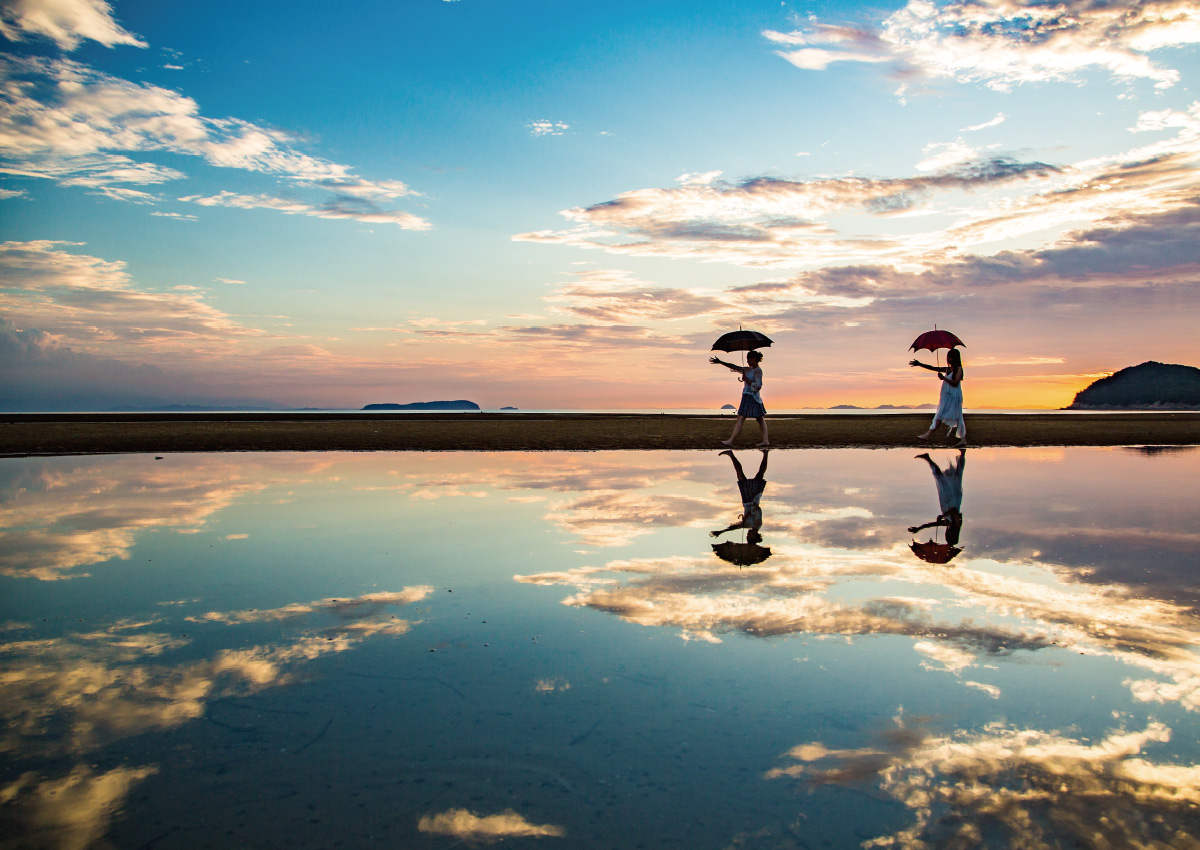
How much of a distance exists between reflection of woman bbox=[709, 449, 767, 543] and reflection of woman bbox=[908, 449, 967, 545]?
182 cm

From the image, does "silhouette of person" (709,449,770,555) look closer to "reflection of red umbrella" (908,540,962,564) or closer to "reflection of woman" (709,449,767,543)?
"reflection of woman" (709,449,767,543)

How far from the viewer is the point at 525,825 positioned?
8.44 feet

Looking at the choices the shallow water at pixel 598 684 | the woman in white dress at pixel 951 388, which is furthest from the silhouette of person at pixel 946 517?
the woman in white dress at pixel 951 388

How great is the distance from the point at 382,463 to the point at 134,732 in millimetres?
14207

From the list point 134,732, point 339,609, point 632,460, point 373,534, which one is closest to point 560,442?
point 632,460

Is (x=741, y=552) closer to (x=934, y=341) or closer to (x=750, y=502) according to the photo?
(x=750, y=502)

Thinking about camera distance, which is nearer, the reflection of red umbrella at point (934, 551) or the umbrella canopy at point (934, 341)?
the reflection of red umbrella at point (934, 551)

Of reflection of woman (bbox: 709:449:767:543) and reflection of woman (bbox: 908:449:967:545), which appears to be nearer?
reflection of woman (bbox: 709:449:767:543)

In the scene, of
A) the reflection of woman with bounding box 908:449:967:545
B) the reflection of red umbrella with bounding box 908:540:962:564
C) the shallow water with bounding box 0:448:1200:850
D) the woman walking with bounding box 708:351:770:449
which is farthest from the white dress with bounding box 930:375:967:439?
the reflection of red umbrella with bounding box 908:540:962:564

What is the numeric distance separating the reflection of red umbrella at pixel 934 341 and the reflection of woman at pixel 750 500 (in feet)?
23.6

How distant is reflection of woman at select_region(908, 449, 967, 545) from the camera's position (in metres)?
8.48

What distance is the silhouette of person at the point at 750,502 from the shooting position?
8.18 metres

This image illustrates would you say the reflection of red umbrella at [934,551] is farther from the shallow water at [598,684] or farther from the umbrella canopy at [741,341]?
the umbrella canopy at [741,341]

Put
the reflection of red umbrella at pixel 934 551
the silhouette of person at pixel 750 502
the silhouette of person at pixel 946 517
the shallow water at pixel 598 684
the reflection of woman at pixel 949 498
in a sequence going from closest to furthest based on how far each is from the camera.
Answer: the shallow water at pixel 598 684
the reflection of red umbrella at pixel 934 551
the silhouette of person at pixel 946 517
the silhouette of person at pixel 750 502
the reflection of woman at pixel 949 498
